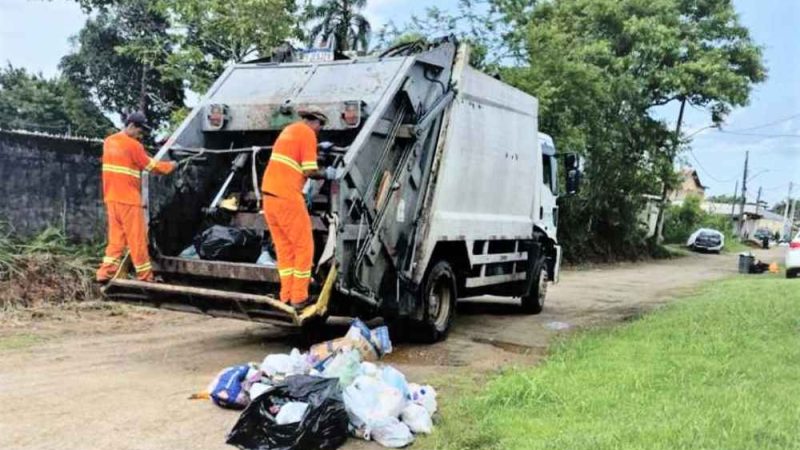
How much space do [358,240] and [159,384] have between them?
5.98 ft

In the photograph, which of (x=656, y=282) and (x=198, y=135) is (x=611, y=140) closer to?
(x=656, y=282)

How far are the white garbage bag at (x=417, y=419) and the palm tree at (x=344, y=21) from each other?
40.0ft

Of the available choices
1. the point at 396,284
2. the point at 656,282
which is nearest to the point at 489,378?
the point at 396,284

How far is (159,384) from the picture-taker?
5.37m

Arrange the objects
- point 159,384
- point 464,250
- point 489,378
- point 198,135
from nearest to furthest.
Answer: point 159,384 < point 489,378 < point 198,135 < point 464,250

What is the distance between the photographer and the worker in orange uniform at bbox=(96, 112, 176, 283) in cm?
622

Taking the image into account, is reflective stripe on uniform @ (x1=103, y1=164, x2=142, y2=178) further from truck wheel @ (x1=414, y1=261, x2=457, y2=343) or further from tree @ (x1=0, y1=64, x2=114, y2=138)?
tree @ (x1=0, y1=64, x2=114, y2=138)

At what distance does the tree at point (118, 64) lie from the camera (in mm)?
21500

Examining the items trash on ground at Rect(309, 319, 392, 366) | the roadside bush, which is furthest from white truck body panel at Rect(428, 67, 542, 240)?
the roadside bush

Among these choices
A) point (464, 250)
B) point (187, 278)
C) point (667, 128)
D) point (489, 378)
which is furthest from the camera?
point (667, 128)

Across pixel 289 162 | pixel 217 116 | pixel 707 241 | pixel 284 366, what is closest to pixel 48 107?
pixel 217 116

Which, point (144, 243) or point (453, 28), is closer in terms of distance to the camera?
A: point (144, 243)

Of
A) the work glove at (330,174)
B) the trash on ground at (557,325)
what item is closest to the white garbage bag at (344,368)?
the work glove at (330,174)

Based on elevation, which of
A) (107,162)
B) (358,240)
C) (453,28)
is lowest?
(358,240)
